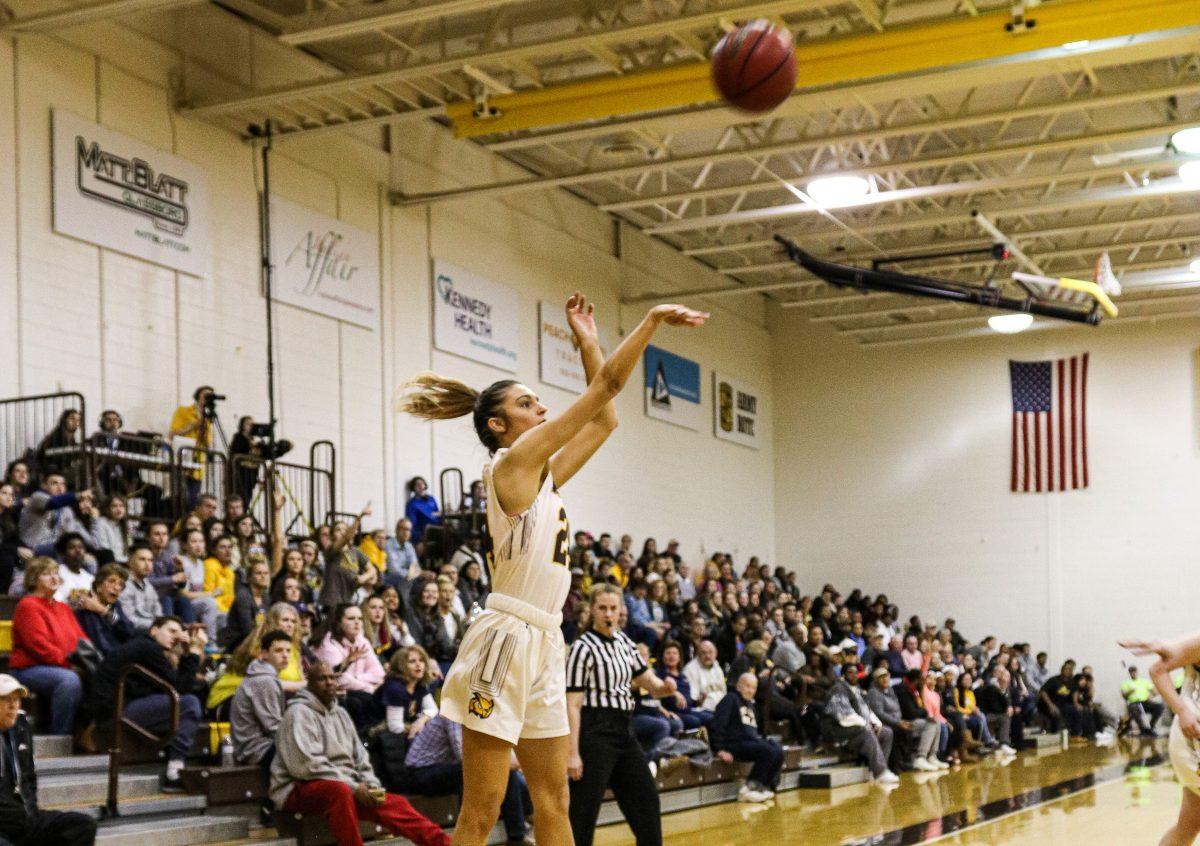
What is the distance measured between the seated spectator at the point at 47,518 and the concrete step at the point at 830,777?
327 inches

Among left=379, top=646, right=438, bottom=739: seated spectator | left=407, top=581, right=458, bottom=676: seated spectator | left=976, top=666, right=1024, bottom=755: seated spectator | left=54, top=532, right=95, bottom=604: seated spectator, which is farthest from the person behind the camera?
left=976, top=666, right=1024, bottom=755: seated spectator

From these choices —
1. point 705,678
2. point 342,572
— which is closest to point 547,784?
point 342,572

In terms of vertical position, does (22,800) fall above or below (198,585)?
below

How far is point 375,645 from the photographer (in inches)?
505

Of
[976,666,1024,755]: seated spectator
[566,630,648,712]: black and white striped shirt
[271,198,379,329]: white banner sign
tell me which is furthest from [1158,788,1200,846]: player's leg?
[976,666,1024,755]: seated spectator

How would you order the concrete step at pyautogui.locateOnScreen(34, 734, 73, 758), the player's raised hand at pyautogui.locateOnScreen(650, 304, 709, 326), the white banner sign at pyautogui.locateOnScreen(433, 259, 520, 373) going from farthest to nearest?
the white banner sign at pyautogui.locateOnScreen(433, 259, 520, 373) < the concrete step at pyautogui.locateOnScreen(34, 734, 73, 758) < the player's raised hand at pyautogui.locateOnScreen(650, 304, 709, 326)

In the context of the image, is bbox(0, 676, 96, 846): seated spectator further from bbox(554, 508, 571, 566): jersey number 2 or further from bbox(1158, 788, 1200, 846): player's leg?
bbox(1158, 788, 1200, 846): player's leg

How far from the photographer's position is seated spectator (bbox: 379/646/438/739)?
10789 mm

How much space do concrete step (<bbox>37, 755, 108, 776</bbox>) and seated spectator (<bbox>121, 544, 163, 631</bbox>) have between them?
142 centimetres

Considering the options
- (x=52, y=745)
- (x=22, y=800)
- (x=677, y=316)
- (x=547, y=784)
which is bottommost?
(x=52, y=745)

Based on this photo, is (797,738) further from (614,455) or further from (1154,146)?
(1154,146)

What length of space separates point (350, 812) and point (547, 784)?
4886 mm

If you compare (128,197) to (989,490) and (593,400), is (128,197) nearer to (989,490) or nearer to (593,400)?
(593,400)

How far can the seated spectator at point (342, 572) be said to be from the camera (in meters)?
14.4
